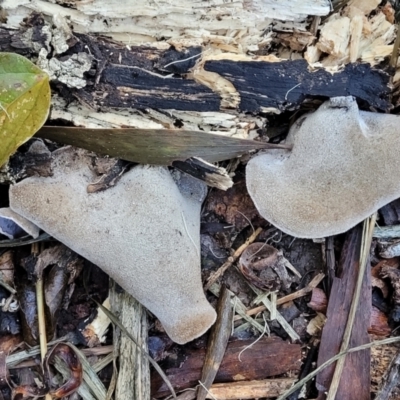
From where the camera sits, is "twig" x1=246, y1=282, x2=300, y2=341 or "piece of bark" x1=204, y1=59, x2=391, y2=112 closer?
"piece of bark" x1=204, y1=59, x2=391, y2=112

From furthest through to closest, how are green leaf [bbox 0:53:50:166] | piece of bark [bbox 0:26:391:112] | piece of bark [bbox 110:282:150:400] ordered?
piece of bark [bbox 110:282:150:400] → piece of bark [bbox 0:26:391:112] → green leaf [bbox 0:53:50:166]

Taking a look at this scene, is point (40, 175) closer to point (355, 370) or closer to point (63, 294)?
point (63, 294)

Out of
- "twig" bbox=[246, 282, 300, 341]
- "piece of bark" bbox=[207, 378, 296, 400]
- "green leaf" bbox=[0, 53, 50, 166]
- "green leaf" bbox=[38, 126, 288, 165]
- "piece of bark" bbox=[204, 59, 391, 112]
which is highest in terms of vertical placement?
"piece of bark" bbox=[204, 59, 391, 112]

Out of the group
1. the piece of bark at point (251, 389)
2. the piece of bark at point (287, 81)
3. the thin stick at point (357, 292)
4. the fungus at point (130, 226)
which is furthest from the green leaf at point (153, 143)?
the piece of bark at point (251, 389)

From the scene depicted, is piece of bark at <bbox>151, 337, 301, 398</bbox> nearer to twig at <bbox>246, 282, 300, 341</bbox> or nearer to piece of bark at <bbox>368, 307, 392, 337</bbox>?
twig at <bbox>246, 282, 300, 341</bbox>

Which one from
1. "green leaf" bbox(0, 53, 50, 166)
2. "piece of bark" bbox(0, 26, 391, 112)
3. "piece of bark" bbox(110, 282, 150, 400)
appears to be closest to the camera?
"green leaf" bbox(0, 53, 50, 166)

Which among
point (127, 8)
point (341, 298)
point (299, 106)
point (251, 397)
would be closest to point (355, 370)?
point (341, 298)

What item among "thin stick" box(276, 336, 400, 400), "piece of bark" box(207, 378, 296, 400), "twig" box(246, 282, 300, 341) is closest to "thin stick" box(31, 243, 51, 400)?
"piece of bark" box(207, 378, 296, 400)

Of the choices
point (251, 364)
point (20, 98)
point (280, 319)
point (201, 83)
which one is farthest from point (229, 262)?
point (20, 98)
